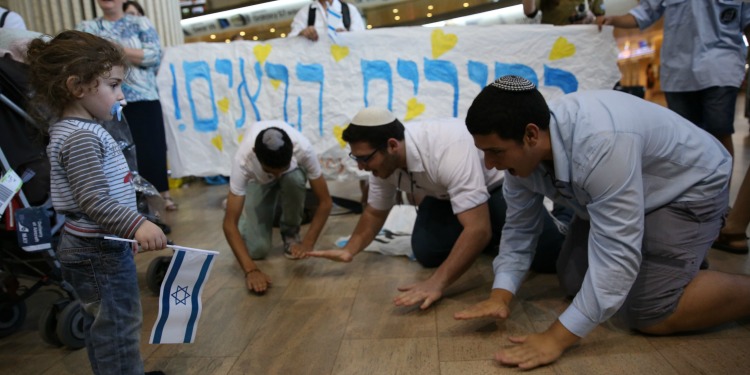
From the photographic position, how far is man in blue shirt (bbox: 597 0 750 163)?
2.39 metres

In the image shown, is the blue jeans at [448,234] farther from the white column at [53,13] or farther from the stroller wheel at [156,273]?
the white column at [53,13]

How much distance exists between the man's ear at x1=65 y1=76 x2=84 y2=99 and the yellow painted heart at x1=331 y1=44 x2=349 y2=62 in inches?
95.7

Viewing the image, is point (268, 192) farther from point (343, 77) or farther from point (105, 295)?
point (105, 295)

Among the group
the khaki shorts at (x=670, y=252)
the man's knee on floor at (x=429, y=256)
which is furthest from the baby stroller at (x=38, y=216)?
the khaki shorts at (x=670, y=252)

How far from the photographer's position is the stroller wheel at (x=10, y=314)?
1.93 metres

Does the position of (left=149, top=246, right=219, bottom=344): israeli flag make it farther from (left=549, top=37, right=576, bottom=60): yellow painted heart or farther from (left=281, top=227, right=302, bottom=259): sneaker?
(left=549, top=37, right=576, bottom=60): yellow painted heart

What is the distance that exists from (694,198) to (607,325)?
0.47 meters

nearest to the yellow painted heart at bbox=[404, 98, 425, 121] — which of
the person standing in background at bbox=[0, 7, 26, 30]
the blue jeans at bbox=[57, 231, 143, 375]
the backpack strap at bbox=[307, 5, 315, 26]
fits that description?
the backpack strap at bbox=[307, 5, 315, 26]

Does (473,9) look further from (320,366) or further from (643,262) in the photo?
(320,366)

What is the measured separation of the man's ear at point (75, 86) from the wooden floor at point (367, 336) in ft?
2.74

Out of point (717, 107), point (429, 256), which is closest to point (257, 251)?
point (429, 256)

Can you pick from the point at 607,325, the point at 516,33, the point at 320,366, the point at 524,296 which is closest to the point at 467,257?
the point at 524,296

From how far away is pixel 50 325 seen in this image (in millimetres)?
1798

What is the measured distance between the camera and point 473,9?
4.57 meters
